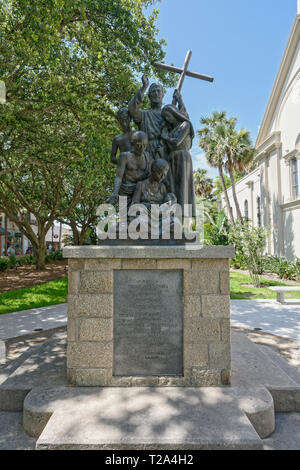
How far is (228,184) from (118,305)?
46952mm

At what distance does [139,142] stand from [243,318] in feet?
19.5

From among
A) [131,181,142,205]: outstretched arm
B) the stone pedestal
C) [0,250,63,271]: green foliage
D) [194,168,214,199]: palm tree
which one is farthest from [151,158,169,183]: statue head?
[194,168,214,199]: palm tree

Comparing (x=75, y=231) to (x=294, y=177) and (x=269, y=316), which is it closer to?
(x=294, y=177)

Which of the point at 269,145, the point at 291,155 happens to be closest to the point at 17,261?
the point at 269,145

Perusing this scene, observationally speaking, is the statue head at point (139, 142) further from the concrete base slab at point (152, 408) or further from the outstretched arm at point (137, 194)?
the concrete base slab at point (152, 408)

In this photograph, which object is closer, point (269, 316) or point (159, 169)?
point (159, 169)

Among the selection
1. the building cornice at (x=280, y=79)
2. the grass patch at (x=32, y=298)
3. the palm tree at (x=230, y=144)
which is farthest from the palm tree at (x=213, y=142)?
the grass patch at (x=32, y=298)

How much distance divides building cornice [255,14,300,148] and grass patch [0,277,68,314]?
18082mm

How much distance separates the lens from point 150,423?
105 inches

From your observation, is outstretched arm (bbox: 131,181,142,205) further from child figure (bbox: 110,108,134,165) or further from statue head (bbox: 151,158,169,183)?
child figure (bbox: 110,108,134,165)

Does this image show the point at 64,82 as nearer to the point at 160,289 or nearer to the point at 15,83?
the point at 15,83

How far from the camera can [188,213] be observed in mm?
4293

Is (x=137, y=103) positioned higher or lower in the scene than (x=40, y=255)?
higher

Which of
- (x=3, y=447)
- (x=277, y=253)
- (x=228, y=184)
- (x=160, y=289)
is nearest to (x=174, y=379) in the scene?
(x=160, y=289)
